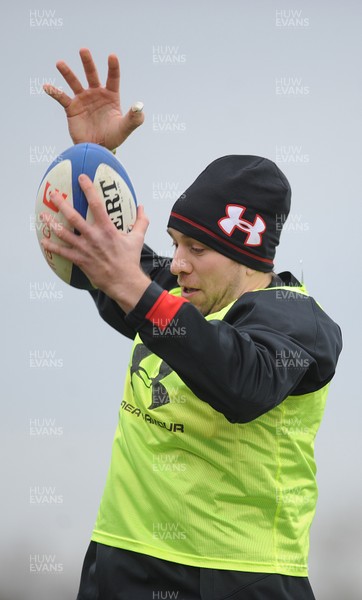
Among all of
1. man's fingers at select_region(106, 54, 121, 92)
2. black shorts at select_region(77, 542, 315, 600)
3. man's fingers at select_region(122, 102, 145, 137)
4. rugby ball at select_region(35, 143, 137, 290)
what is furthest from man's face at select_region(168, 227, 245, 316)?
black shorts at select_region(77, 542, 315, 600)

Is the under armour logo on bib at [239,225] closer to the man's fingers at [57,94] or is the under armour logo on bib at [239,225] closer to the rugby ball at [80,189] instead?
the rugby ball at [80,189]

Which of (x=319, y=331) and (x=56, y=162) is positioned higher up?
(x=56, y=162)

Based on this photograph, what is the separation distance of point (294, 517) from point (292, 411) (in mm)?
376

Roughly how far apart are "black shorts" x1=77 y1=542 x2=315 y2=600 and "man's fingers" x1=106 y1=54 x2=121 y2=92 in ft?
5.80

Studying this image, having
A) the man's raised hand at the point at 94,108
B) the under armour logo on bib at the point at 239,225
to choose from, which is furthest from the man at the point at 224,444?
the man's raised hand at the point at 94,108

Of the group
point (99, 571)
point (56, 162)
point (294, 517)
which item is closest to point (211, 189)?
point (56, 162)

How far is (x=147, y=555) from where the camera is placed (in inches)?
139

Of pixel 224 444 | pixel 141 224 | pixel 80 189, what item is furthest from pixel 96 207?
pixel 224 444

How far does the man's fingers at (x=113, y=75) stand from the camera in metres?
3.86

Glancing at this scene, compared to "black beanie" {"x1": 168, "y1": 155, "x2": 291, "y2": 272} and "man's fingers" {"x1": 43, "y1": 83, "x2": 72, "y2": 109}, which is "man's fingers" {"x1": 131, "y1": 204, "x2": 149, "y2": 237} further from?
"man's fingers" {"x1": 43, "y1": 83, "x2": 72, "y2": 109}

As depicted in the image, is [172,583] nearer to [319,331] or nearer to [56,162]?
[319,331]

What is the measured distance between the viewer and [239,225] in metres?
3.54

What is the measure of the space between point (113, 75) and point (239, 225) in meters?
0.88

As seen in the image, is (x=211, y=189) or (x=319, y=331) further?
(x=211, y=189)
